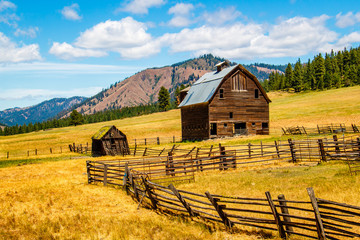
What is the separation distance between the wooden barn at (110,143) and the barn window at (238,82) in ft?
59.7

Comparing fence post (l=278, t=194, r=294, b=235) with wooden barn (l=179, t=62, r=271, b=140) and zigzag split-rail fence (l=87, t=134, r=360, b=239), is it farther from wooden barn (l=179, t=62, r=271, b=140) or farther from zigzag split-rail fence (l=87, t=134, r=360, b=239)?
wooden barn (l=179, t=62, r=271, b=140)

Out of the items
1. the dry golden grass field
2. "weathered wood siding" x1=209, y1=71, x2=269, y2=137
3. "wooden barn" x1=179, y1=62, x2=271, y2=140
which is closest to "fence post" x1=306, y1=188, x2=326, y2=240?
the dry golden grass field

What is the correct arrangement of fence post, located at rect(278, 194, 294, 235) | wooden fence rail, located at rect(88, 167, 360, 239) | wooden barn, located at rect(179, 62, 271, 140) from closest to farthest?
wooden fence rail, located at rect(88, 167, 360, 239) < fence post, located at rect(278, 194, 294, 235) < wooden barn, located at rect(179, 62, 271, 140)

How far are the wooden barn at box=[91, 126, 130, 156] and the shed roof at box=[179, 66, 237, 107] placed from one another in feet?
43.7

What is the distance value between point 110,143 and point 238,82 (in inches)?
823

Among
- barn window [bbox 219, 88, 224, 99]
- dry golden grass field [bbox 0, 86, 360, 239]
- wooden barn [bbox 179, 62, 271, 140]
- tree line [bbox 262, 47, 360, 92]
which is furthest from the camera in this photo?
tree line [bbox 262, 47, 360, 92]

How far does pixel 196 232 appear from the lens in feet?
31.7

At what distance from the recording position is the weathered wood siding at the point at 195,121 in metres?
42.8

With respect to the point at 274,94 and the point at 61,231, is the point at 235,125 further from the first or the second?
the point at 274,94

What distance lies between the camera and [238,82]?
43812 mm

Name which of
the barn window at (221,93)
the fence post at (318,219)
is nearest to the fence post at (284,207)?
the fence post at (318,219)

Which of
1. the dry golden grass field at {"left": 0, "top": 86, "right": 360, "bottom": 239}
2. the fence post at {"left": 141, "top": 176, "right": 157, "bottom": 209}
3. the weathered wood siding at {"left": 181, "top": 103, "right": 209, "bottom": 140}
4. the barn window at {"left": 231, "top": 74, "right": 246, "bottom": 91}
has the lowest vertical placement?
the dry golden grass field at {"left": 0, "top": 86, "right": 360, "bottom": 239}

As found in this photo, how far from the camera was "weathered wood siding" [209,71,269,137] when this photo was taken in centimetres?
4269

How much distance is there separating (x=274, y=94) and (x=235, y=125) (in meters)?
77.8
